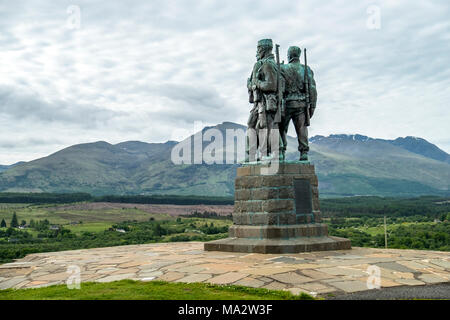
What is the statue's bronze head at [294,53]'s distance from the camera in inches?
500

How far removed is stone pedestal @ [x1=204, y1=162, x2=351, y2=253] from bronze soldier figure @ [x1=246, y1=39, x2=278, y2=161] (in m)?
0.78

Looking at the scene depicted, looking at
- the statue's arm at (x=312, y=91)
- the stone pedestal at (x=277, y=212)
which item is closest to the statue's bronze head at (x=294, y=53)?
the statue's arm at (x=312, y=91)

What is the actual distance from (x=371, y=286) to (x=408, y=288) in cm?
58

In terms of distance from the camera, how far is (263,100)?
12.3 meters

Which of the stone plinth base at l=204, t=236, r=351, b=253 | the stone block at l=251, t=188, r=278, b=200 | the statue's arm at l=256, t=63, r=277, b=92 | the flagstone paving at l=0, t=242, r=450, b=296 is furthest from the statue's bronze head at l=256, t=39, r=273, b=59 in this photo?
the flagstone paving at l=0, t=242, r=450, b=296

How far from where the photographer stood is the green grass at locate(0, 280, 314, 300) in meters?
5.79

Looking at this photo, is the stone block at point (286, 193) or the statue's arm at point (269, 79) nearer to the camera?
the stone block at point (286, 193)

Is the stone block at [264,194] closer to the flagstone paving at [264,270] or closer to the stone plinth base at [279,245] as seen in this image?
the stone plinth base at [279,245]

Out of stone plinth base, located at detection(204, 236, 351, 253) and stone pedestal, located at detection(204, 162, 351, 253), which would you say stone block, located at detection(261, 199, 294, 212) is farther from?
stone plinth base, located at detection(204, 236, 351, 253)

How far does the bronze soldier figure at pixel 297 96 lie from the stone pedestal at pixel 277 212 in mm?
1107
